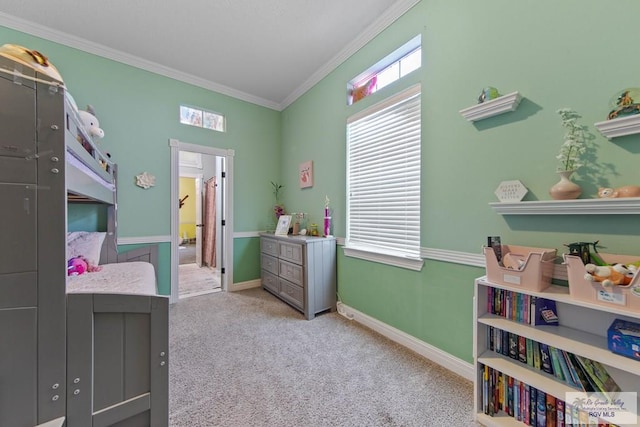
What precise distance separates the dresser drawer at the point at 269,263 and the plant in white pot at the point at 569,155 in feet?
9.59

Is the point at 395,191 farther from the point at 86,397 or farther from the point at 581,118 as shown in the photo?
the point at 86,397

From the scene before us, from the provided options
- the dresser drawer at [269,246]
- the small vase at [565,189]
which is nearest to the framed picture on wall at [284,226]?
the dresser drawer at [269,246]

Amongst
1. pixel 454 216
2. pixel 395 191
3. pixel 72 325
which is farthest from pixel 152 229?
pixel 454 216

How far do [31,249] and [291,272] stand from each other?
95.4 inches

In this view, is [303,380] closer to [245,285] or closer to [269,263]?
[269,263]

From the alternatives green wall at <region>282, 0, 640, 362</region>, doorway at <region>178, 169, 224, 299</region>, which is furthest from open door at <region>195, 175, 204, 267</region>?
green wall at <region>282, 0, 640, 362</region>

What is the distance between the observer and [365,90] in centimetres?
269

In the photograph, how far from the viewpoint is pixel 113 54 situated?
2834 mm

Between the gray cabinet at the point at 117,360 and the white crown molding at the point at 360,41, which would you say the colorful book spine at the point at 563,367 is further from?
the white crown molding at the point at 360,41

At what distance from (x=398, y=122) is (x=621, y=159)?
145cm

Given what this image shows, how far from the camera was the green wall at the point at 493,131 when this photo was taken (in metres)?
1.22

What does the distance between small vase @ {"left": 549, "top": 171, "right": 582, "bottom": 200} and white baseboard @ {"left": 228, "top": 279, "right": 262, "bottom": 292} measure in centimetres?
370

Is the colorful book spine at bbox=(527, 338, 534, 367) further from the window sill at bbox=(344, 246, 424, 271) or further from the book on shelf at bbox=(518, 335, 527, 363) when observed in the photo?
the window sill at bbox=(344, 246, 424, 271)

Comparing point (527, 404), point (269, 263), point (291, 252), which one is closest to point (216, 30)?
point (291, 252)
